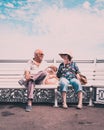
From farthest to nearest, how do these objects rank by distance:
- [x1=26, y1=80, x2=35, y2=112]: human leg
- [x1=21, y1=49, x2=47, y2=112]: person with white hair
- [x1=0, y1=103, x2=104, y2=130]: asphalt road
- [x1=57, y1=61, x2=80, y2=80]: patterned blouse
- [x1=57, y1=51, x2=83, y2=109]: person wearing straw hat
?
1. [x1=57, y1=61, x2=80, y2=80]: patterned blouse
2. [x1=57, y1=51, x2=83, y2=109]: person wearing straw hat
3. [x1=21, y1=49, x2=47, y2=112]: person with white hair
4. [x1=26, y1=80, x2=35, y2=112]: human leg
5. [x1=0, y1=103, x2=104, y2=130]: asphalt road

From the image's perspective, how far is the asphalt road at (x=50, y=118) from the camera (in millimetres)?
5800

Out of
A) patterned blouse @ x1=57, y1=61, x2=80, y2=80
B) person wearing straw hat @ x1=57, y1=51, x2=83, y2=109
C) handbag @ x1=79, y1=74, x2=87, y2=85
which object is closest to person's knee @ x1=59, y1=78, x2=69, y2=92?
person wearing straw hat @ x1=57, y1=51, x2=83, y2=109

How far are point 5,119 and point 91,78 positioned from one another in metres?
2.69

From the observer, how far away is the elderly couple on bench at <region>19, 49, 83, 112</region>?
701cm

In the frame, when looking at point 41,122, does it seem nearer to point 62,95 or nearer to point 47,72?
point 62,95

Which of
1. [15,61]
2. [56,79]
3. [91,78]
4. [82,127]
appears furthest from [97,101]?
[15,61]

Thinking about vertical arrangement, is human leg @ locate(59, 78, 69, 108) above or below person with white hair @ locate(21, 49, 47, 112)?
below

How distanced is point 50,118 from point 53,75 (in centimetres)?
150

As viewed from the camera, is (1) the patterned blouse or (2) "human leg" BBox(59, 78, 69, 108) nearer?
(2) "human leg" BBox(59, 78, 69, 108)

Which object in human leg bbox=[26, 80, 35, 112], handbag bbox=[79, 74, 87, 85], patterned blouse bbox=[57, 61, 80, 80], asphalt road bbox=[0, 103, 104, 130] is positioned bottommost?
asphalt road bbox=[0, 103, 104, 130]

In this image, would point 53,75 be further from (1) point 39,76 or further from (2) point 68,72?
(1) point 39,76

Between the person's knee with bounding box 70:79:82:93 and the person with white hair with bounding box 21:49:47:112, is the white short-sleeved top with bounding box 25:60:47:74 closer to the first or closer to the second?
the person with white hair with bounding box 21:49:47:112

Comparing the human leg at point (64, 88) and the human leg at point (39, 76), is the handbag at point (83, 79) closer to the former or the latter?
the human leg at point (64, 88)

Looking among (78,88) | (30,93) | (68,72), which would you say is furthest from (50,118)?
(68,72)
